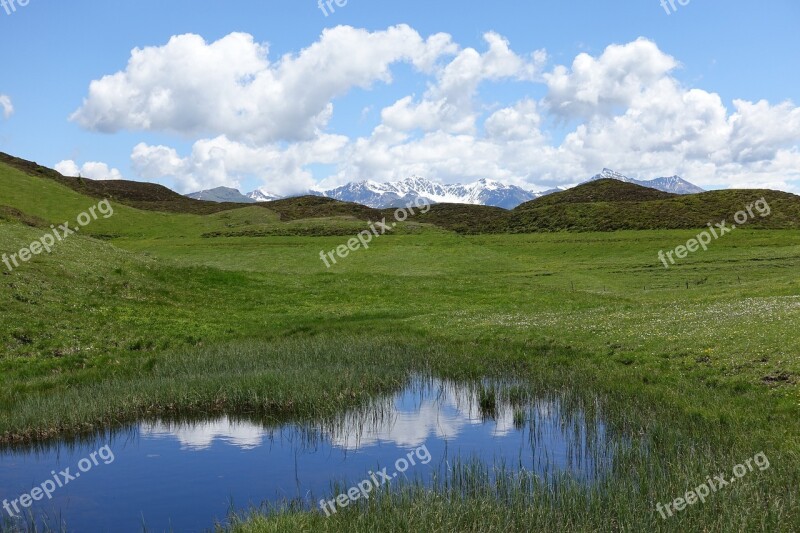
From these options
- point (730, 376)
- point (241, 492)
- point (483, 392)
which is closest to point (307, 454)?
point (241, 492)

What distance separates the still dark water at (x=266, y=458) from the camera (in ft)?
45.7

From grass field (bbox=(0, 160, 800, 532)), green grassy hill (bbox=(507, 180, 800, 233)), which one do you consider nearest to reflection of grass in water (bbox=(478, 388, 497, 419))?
grass field (bbox=(0, 160, 800, 532))

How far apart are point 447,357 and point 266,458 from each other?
14.3 m

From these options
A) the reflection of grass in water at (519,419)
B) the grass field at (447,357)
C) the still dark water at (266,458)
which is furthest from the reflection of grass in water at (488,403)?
the grass field at (447,357)

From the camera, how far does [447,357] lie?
29984 millimetres

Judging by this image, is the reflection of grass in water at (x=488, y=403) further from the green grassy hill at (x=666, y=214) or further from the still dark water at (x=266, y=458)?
the green grassy hill at (x=666, y=214)

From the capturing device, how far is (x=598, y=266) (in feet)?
256

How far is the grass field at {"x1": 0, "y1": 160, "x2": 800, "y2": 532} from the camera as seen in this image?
12.4m

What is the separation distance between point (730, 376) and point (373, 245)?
250 ft

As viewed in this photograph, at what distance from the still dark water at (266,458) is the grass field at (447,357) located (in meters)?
1.48

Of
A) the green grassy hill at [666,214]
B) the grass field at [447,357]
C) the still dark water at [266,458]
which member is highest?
the green grassy hill at [666,214]

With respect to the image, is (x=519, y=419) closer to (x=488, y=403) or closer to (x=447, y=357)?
(x=488, y=403)

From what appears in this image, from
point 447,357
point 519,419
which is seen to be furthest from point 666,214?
point 519,419

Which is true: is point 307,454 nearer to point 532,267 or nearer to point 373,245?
point 532,267
